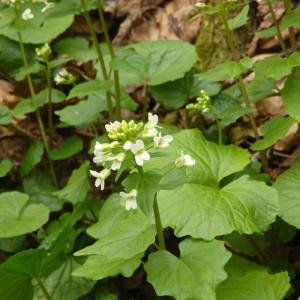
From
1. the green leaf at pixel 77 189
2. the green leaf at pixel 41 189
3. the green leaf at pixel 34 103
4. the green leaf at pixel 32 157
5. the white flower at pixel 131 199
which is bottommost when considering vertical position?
the green leaf at pixel 41 189

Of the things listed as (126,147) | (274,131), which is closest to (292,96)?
(274,131)

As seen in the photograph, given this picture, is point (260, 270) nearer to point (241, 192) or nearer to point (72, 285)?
point (241, 192)

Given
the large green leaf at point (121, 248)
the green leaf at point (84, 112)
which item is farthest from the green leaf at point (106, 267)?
the green leaf at point (84, 112)

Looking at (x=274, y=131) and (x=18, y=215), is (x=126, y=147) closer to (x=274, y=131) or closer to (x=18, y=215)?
(x=274, y=131)

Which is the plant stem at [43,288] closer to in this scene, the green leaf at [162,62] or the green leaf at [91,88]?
the green leaf at [91,88]

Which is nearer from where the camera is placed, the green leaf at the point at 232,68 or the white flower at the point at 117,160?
the white flower at the point at 117,160

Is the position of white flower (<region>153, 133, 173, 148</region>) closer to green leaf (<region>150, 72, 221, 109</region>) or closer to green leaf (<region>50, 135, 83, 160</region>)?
green leaf (<region>150, 72, 221, 109</region>)
